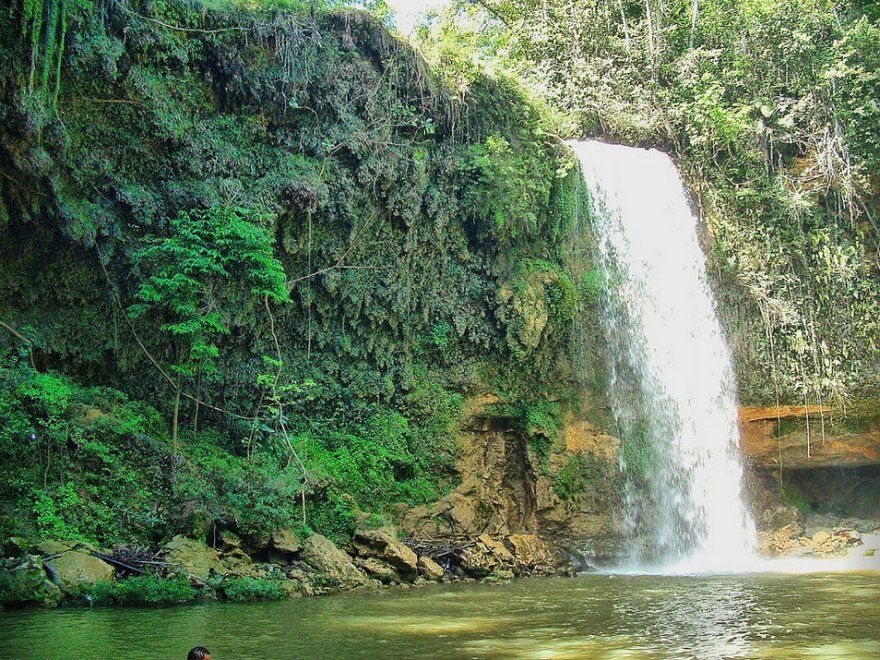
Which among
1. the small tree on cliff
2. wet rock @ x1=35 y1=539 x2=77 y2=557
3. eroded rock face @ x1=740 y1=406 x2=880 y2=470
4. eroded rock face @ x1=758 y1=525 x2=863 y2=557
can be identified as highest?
the small tree on cliff

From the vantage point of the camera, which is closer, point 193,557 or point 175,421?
point 193,557

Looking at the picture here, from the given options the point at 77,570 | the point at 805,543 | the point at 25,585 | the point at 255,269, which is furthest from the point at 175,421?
the point at 805,543

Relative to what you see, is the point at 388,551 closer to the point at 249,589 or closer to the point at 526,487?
the point at 249,589

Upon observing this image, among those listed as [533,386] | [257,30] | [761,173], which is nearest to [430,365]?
[533,386]

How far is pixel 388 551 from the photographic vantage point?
1095 centimetres

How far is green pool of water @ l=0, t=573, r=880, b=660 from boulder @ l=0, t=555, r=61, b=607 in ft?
0.87

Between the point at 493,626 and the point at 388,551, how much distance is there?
4283mm

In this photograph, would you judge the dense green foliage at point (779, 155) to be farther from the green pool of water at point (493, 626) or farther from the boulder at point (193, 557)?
the boulder at point (193, 557)

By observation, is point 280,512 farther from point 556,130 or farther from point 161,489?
point 556,130

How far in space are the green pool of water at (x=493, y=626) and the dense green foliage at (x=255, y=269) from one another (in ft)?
7.83

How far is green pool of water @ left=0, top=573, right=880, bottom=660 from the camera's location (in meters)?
5.67

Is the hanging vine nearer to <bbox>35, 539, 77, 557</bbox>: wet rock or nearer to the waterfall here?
<bbox>35, 539, 77, 557</bbox>: wet rock

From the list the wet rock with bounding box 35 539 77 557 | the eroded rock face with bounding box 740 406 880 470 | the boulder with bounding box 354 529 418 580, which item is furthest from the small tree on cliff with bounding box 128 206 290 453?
the eroded rock face with bounding box 740 406 880 470

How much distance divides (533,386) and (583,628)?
27.1ft
